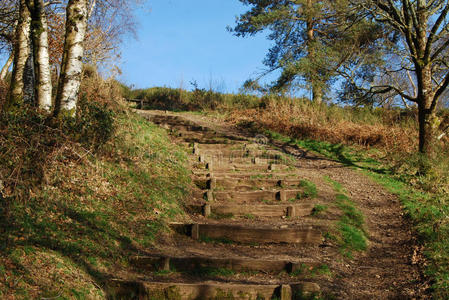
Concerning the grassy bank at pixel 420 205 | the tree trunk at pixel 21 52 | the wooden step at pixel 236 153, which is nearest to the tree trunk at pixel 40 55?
the tree trunk at pixel 21 52

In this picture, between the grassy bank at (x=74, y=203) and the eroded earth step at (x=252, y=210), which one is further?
the eroded earth step at (x=252, y=210)

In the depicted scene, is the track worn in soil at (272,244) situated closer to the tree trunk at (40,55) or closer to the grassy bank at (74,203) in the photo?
the grassy bank at (74,203)

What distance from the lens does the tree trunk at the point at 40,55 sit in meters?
7.91

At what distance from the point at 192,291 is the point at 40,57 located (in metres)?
5.71

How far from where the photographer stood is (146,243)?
679 centimetres

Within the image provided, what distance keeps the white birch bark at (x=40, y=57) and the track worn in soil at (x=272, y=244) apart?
366 cm

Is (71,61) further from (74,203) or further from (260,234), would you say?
(260,234)

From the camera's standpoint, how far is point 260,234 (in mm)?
7477

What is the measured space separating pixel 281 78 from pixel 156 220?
12893mm

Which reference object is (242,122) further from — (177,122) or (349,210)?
(349,210)

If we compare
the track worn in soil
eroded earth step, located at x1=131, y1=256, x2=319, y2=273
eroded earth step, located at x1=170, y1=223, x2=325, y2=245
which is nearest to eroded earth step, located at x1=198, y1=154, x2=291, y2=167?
the track worn in soil

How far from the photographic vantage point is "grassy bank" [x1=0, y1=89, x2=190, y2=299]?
4.67 metres

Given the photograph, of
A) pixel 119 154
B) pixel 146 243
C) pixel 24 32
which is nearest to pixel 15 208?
pixel 146 243

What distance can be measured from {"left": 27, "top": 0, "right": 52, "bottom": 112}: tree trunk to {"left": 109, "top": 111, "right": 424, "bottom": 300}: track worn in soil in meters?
3.67
